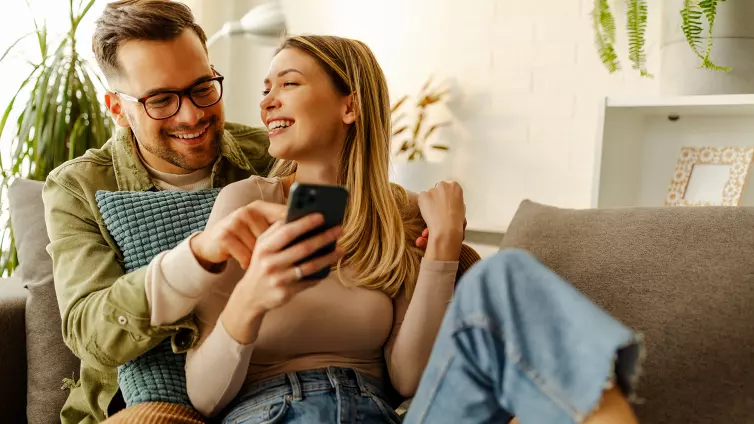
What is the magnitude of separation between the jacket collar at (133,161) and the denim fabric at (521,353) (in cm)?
76

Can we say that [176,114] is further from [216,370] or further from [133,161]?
[216,370]

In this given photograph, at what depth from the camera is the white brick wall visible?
2367 mm

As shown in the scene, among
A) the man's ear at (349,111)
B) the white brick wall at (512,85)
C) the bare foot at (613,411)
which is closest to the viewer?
the bare foot at (613,411)

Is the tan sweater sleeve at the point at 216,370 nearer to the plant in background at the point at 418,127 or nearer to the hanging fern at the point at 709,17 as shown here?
the hanging fern at the point at 709,17

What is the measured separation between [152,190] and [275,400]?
54cm

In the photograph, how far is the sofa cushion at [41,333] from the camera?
1.41 metres

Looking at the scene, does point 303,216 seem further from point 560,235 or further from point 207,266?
point 560,235

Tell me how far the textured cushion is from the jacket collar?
66 centimetres

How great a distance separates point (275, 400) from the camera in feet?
3.60

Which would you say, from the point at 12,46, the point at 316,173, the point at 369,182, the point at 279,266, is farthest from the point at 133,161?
the point at 12,46

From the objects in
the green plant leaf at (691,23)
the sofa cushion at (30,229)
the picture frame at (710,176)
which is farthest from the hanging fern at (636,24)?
the sofa cushion at (30,229)

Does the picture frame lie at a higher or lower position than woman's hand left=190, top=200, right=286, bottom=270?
lower

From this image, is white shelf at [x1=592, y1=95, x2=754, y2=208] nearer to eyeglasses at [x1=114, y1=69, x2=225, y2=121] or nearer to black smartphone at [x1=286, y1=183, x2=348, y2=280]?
eyeglasses at [x1=114, y1=69, x2=225, y2=121]

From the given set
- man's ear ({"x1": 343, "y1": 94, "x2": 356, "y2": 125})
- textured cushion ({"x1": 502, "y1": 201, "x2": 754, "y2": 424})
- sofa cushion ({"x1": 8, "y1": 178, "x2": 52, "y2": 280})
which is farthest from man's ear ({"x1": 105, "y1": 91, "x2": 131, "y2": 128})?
textured cushion ({"x1": 502, "y1": 201, "x2": 754, "y2": 424})
